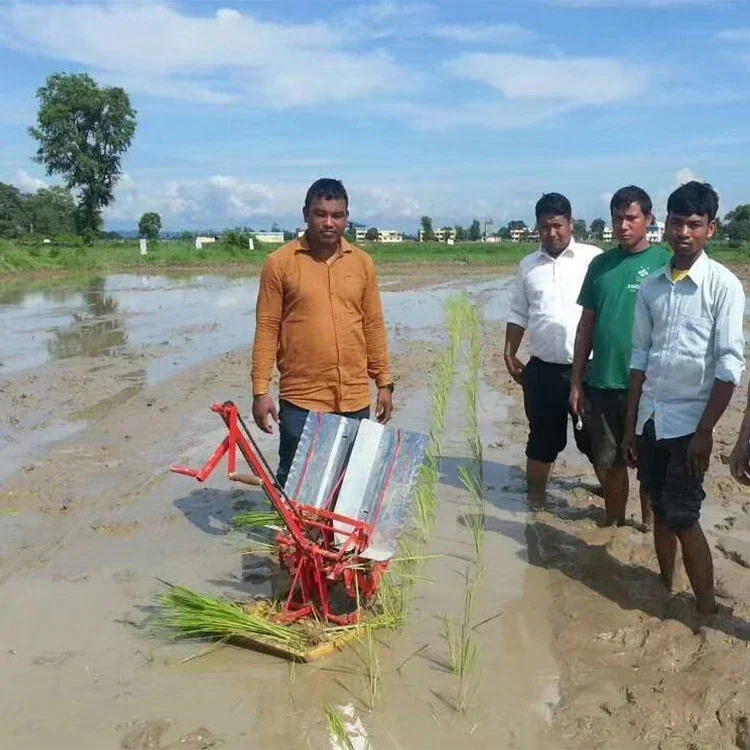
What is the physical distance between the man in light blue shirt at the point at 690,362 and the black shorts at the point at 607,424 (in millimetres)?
769

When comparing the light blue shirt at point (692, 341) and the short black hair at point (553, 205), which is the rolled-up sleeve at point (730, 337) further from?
the short black hair at point (553, 205)

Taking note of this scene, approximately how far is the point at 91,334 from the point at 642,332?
10474 mm

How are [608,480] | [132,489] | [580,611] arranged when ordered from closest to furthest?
[580,611], [608,480], [132,489]

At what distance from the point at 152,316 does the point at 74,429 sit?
9161mm

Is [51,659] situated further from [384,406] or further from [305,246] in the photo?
[305,246]

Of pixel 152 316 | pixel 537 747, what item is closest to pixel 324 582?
pixel 537 747

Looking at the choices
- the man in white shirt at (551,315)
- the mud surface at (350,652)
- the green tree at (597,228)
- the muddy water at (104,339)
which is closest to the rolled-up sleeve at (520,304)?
the man in white shirt at (551,315)

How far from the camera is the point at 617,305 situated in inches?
153

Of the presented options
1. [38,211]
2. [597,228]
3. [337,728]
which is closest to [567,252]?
[337,728]

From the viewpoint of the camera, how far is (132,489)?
5.02m

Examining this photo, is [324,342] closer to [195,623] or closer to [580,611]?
[195,623]

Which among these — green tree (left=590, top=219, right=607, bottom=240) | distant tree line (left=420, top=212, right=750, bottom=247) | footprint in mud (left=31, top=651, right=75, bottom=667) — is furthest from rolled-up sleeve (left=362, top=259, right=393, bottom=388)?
green tree (left=590, top=219, right=607, bottom=240)

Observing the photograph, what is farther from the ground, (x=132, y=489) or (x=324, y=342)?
(x=324, y=342)

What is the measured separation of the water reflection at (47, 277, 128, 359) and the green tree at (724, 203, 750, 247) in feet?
113
